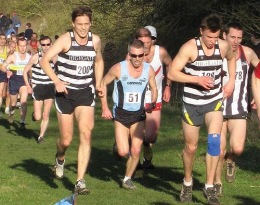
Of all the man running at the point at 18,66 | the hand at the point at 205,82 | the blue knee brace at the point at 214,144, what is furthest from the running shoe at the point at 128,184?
the man running at the point at 18,66

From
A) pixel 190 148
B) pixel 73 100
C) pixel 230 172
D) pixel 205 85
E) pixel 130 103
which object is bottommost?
pixel 230 172

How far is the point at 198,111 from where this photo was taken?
10547 millimetres

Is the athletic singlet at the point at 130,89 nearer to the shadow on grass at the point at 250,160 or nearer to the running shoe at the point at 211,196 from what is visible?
the running shoe at the point at 211,196

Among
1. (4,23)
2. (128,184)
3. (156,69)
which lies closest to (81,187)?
(128,184)

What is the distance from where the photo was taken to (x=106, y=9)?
31375 mm

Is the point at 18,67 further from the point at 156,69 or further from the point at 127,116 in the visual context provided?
the point at 127,116

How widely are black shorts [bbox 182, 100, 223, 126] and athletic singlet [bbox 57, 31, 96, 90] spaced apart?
1.57m

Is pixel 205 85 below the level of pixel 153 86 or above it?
above

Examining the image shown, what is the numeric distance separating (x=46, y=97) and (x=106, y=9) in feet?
46.4

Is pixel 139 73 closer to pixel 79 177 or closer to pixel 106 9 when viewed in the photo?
A: pixel 79 177

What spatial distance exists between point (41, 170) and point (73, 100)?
2.67m

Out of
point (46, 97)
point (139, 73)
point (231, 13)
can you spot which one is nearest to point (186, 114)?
point (139, 73)

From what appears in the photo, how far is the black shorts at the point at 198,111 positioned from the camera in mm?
10508

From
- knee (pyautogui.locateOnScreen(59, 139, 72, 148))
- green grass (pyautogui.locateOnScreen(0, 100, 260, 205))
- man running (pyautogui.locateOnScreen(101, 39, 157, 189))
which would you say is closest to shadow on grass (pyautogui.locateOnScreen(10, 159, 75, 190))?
green grass (pyautogui.locateOnScreen(0, 100, 260, 205))
